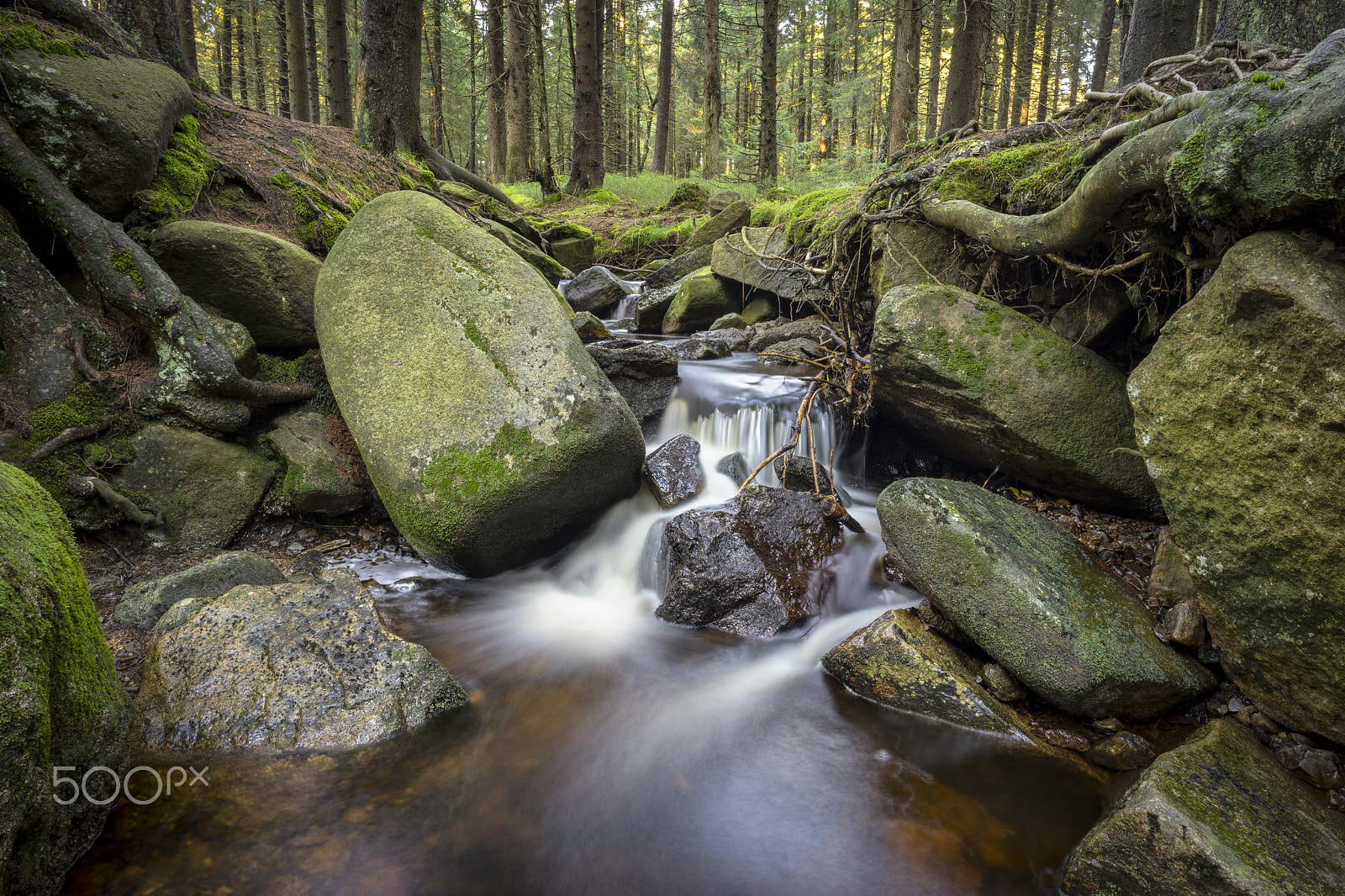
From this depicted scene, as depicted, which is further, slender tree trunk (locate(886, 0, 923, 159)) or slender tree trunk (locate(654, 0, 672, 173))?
slender tree trunk (locate(654, 0, 672, 173))

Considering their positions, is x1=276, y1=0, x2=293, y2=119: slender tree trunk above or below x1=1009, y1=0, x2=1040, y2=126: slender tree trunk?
below

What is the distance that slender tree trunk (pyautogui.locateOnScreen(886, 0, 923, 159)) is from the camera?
38.8 feet

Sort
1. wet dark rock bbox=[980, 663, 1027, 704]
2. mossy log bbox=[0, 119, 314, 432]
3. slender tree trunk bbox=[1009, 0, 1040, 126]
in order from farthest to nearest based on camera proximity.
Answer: slender tree trunk bbox=[1009, 0, 1040, 126] < mossy log bbox=[0, 119, 314, 432] < wet dark rock bbox=[980, 663, 1027, 704]

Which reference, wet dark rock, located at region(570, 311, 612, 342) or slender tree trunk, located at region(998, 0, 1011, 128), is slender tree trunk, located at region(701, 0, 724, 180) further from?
wet dark rock, located at region(570, 311, 612, 342)

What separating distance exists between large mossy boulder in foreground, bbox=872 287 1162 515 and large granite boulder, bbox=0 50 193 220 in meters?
5.69

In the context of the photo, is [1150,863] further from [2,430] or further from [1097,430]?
[2,430]

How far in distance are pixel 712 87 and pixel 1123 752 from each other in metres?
19.7

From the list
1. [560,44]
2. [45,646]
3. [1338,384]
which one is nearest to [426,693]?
[45,646]

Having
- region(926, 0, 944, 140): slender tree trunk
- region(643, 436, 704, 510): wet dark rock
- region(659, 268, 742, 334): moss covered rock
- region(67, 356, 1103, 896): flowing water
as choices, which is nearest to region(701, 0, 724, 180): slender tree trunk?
region(926, 0, 944, 140): slender tree trunk

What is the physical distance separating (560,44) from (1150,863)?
28112 millimetres

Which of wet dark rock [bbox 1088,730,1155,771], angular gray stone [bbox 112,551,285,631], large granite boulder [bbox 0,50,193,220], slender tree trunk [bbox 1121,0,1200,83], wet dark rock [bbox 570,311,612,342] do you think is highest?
slender tree trunk [bbox 1121,0,1200,83]

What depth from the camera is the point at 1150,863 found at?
2.15 meters

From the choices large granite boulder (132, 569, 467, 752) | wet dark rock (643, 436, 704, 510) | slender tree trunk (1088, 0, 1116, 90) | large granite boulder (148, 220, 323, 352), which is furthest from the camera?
slender tree trunk (1088, 0, 1116, 90)

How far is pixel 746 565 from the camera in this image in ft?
13.8
